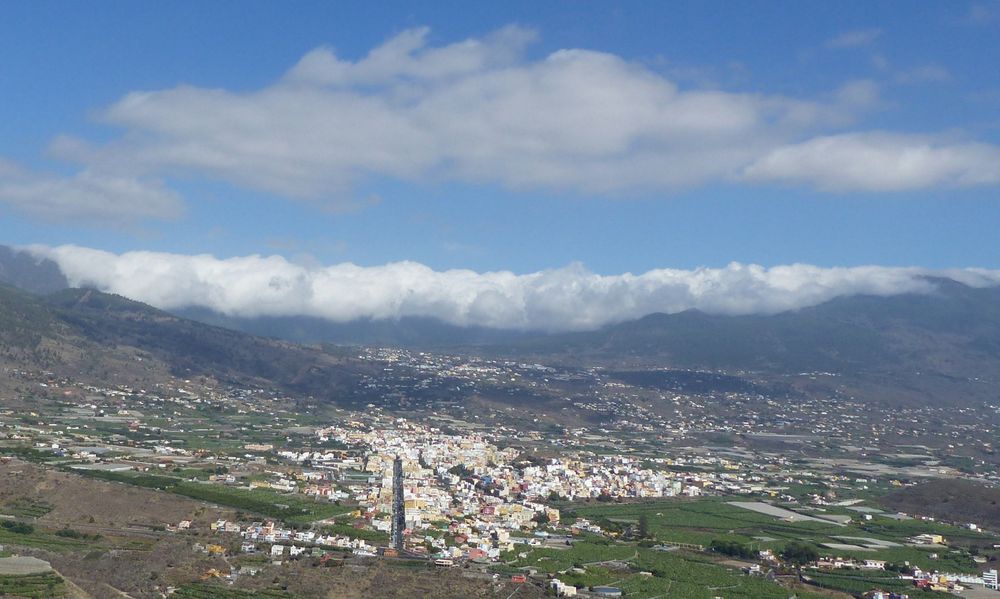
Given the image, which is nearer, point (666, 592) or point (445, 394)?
point (666, 592)

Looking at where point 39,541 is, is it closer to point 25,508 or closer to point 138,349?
point 25,508

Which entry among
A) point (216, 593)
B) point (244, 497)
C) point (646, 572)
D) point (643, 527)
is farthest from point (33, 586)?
point (643, 527)

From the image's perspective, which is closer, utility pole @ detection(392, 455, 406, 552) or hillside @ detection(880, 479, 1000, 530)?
utility pole @ detection(392, 455, 406, 552)

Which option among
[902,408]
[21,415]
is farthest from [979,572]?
[902,408]

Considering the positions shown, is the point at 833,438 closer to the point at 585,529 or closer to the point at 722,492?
the point at 722,492

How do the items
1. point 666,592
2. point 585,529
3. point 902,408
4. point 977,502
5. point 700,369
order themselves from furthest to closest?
1. point 700,369
2. point 902,408
3. point 977,502
4. point 585,529
5. point 666,592

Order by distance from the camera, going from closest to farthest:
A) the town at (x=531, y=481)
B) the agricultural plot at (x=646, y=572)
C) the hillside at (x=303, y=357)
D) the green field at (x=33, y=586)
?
the green field at (x=33, y=586)
the agricultural plot at (x=646, y=572)
the town at (x=531, y=481)
the hillside at (x=303, y=357)

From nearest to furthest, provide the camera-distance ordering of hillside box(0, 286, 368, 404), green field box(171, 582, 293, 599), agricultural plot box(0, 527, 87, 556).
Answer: green field box(171, 582, 293, 599)
agricultural plot box(0, 527, 87, 556)
hillside box(0, 286, 368, 404)

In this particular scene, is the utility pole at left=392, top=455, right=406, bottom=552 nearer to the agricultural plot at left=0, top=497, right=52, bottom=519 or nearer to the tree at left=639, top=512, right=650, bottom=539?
the tree at left=639, top=512, right=650, bottom=539

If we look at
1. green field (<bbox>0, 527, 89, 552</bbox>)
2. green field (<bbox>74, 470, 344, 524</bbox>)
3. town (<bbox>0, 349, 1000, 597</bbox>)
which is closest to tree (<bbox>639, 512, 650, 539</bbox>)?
town (<bbox>0, 349, 1000, 597</bbox>)

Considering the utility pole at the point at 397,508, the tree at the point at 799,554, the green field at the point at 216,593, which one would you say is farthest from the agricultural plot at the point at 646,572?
the green field at the point at 216,593

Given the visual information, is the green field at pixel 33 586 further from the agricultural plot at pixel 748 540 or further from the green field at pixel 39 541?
the agricultural plot at pixel 748 540
